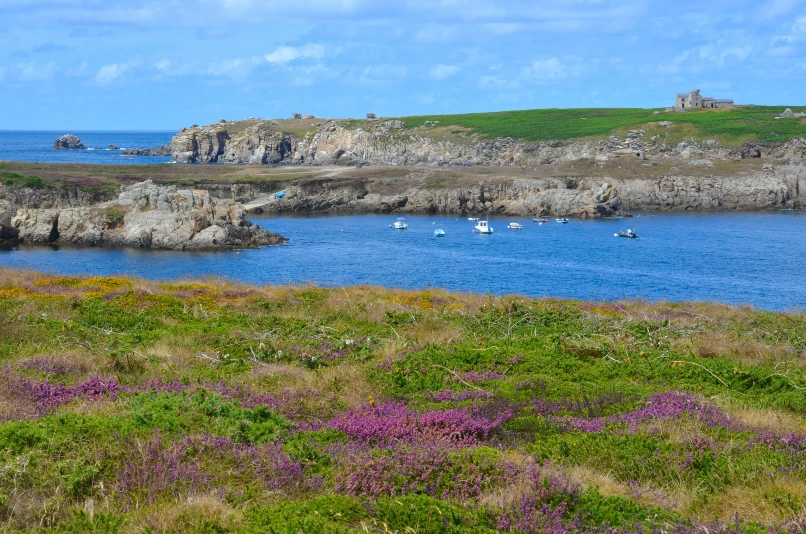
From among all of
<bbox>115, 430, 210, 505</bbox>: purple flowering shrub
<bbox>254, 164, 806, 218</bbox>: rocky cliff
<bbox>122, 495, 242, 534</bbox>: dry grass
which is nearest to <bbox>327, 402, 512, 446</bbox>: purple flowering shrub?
<bbox>115, 430, 210, 505</bbox>: purple flowering shrub

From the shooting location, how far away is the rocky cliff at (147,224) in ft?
216

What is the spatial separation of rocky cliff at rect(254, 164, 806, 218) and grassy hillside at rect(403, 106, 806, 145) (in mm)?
35698

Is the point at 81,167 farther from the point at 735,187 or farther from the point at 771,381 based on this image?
the point at 771,381

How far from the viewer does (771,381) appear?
11180mm

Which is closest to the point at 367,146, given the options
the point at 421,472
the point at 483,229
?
the point at 483,229

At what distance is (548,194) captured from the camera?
99.0 meters

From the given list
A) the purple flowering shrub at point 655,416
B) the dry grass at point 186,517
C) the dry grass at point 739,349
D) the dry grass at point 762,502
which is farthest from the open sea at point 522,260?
the dry grass at point 186,517

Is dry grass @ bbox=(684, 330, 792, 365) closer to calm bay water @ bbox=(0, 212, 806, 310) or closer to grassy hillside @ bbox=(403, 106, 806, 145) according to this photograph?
calm bay water @ bbox=(0, 212, 806, 310)

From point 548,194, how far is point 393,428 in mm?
93570

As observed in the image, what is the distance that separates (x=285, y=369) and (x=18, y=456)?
197 inches

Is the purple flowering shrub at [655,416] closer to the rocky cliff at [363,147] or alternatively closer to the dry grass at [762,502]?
the dry grass at [762,502]

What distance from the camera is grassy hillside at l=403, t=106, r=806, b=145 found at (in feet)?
464

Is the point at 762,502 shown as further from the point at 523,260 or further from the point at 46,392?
the point at 523,260

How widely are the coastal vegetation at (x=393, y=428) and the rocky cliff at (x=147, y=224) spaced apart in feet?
169
